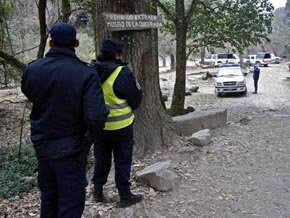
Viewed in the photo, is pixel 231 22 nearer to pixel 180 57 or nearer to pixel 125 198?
pixel 180 57

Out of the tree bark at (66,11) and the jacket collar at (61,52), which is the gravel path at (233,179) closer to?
the jacket collar at (61,52)

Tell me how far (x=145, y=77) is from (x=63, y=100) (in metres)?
3.06

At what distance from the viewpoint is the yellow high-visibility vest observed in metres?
4.25

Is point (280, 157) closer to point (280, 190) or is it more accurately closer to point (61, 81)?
point (280, 190)

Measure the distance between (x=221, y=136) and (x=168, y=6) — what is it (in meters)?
8.68

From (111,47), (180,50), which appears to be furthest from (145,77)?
(180,50)

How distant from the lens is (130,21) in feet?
18.6

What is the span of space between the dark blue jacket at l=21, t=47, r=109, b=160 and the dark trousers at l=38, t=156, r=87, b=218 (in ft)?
0.31

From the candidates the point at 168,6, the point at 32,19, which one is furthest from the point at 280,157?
the point at 32,19

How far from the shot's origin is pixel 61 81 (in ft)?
10.8

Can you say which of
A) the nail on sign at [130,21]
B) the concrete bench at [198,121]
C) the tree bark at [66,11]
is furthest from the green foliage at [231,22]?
the nail on sign at [130,21]

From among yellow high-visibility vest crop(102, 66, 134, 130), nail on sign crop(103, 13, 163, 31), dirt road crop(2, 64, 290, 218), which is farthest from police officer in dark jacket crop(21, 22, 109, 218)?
nail on sign crop(103, 13, 163, 31)

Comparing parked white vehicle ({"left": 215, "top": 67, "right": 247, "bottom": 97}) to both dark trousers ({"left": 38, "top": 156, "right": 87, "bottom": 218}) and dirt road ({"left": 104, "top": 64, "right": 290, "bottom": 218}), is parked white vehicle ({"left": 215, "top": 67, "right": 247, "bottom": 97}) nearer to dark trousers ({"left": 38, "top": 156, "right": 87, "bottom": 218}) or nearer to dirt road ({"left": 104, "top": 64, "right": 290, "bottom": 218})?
dirt road ({"left": 104, "top": 64, "right": 290, "bottom": 218})

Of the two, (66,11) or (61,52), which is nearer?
(61,52)
